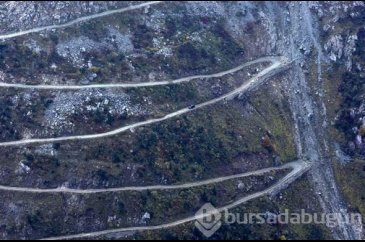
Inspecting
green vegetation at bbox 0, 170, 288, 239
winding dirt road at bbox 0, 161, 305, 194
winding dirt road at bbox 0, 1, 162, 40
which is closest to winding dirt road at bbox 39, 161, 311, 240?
winding dirt road at bbox 0, 161, 305, 194

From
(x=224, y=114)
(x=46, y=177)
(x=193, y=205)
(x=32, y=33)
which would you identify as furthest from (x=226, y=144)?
(x=32, y=33)

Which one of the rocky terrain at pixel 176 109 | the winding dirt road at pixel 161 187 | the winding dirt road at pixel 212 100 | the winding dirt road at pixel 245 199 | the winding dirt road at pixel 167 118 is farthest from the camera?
the winding dirt road at pixel 212 100

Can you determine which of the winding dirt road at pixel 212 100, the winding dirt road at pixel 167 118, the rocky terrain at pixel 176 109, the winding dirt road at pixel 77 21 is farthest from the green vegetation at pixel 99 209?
the winding dirt road at pixel 77 21

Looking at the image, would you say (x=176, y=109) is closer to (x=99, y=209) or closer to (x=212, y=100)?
(x=212, y=100)

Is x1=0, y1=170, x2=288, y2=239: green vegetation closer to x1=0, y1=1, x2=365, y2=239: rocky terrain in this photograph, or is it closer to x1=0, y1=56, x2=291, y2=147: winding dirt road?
x1=0, y1=1, x2=365, y2=239: rocky terrain

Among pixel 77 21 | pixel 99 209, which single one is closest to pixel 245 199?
pixel 99 209

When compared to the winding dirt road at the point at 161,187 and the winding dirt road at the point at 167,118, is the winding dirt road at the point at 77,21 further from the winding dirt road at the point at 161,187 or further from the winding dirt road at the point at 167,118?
the winding dirt road at the point at 161,187

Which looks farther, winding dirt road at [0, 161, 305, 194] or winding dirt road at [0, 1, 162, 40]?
winding dirt road at [0, 1, 162, 40]

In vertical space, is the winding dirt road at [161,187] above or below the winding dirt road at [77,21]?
below
